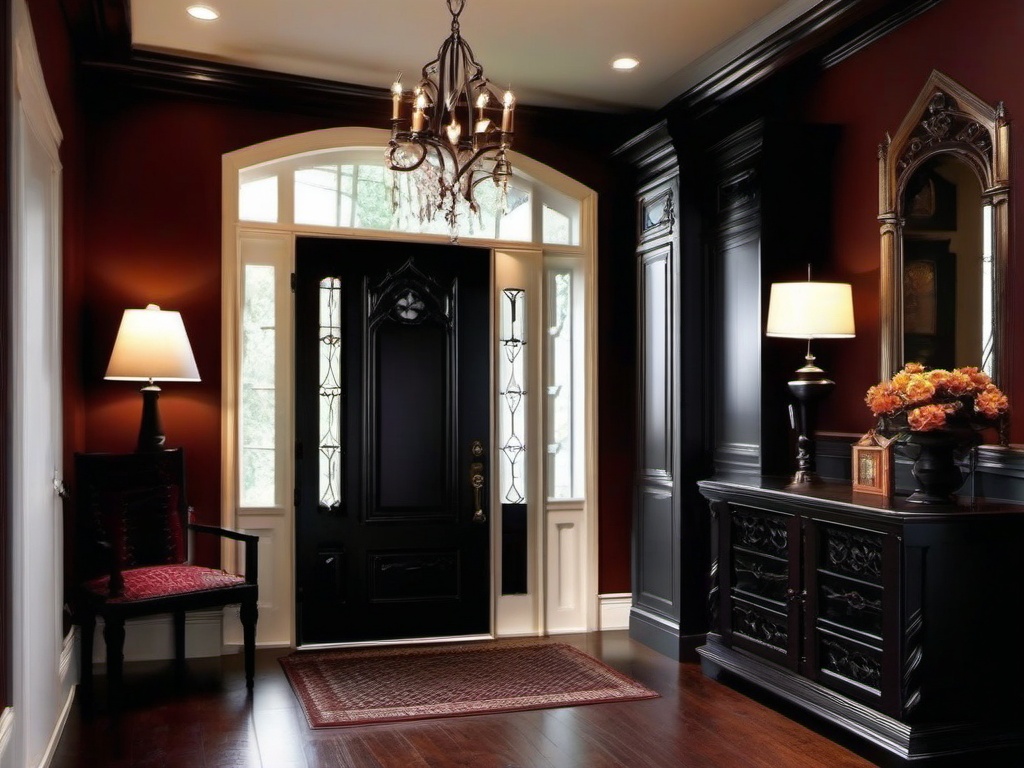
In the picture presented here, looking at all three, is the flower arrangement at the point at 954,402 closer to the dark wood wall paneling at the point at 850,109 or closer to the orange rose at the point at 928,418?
the orange rose at the point at 928,418

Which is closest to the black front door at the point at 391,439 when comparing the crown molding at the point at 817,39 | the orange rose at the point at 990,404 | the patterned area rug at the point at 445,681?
the patterned area rug at the point at 445,681

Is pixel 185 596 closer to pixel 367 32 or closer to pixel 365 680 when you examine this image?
pixel 365 680

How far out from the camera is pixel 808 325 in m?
4.16

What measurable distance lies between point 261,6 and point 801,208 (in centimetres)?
257

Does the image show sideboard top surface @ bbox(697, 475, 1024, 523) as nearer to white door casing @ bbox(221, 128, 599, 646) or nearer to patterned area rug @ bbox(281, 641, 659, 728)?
patterned area rug @ bbox(281, 641, 659, 728)

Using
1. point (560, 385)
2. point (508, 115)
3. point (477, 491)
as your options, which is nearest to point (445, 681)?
point (477, 491)

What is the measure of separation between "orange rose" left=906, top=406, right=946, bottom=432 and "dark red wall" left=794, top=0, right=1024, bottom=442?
13.1 inches

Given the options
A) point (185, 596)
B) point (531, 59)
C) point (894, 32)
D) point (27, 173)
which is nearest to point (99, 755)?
point (185, 596)

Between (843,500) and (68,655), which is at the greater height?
(843,500)

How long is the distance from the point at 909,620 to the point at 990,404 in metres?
0.78

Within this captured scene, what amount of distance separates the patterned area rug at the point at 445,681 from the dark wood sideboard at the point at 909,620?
89cm

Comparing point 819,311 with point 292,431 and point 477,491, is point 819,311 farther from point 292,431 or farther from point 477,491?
point 292,431

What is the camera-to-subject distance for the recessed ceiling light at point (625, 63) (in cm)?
489

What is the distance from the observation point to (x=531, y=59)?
492 cm
